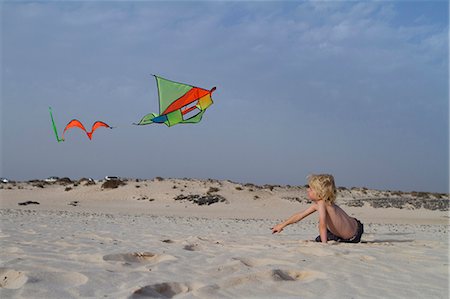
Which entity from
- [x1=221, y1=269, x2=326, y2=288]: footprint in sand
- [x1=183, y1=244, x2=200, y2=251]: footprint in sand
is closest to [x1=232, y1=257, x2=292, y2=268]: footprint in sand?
[x1=221, y1=269, x2=326, y2=288]: footprint in sand

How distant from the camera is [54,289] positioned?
3.39m

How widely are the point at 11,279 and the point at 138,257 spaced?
1.50 meters

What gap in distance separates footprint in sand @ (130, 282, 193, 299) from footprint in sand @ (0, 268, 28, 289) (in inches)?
37.4

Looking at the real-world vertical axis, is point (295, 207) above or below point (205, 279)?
below

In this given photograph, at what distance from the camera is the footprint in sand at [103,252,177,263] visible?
4.79 metres

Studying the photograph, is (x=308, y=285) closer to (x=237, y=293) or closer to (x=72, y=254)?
(x=237, y=293)

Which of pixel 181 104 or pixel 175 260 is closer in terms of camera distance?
pixel 175 260

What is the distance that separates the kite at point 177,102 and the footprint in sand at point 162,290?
6.90 meters

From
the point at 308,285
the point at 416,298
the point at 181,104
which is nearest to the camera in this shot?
the point at 416,298

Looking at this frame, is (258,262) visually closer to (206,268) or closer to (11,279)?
(206,268)

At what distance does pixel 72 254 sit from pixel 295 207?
53.5ft

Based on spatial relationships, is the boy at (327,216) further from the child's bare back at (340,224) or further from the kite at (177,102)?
the kite at (177,102)

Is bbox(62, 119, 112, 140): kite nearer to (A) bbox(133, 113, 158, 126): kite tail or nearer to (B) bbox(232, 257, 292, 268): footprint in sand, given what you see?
(A) bbox(133, 113, 158, 126): kite tail

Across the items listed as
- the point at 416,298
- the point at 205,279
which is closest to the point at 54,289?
the point at 205,279
